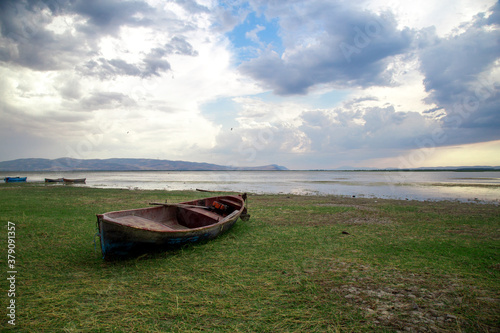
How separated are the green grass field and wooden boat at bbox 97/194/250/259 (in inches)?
14.2

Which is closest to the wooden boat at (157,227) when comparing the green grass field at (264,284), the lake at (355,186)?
the green grass field at (264,284)

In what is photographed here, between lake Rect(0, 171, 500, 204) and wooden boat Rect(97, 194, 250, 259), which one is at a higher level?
wooden boat Rect(97, 194, 250, 259)

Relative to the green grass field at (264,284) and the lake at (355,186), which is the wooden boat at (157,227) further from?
the lake at (355,186)

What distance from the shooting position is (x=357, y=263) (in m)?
6.95

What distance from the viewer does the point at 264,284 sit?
5.72m

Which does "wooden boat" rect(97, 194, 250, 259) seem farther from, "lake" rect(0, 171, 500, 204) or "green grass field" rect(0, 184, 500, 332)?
"lake" rect(0, 171, 500, 204)

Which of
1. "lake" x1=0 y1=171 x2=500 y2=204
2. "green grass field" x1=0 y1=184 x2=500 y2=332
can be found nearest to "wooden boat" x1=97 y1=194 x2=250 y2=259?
"green grass field" x1=0 y1=184 x2=500 y2=332

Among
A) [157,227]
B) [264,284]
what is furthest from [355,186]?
[264,284]

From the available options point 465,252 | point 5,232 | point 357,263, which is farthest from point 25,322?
point 465,252

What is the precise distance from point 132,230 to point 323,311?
4.71 metres

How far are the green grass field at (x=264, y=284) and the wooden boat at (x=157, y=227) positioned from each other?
0.36 metres

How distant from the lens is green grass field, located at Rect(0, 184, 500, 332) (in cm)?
423

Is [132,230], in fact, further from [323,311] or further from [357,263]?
[357,263]

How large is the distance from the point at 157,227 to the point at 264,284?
450 cm
